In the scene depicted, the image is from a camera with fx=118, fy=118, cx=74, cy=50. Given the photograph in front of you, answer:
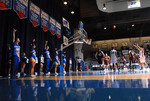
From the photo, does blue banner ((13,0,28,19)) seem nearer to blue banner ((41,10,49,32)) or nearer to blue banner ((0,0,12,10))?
blue banner ((0,0,12,10))

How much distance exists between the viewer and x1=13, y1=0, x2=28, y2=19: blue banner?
15.4 ft

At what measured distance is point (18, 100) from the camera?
954mm

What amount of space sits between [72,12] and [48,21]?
4363 millimetres

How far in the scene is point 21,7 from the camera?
5.01 meters

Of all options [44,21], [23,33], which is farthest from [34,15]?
[23,33]

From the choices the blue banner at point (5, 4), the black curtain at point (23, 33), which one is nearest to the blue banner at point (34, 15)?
the black curtain at point (23, 33)

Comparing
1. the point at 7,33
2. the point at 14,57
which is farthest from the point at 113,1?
the point at 14,57

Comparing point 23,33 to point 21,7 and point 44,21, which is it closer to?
point 21,7

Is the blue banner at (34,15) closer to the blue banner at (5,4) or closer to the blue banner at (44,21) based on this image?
the blue banner at (44,21)

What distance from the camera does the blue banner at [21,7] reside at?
4.69 metres

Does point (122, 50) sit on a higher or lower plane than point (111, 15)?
lower

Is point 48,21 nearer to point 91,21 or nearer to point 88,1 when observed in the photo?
point 88,1

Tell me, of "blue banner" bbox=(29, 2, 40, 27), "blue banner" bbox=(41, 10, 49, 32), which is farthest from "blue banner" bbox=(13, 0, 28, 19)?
"blue banner" bbox=(41, 10, 49, 32)

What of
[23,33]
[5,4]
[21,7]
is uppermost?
[21,7]
